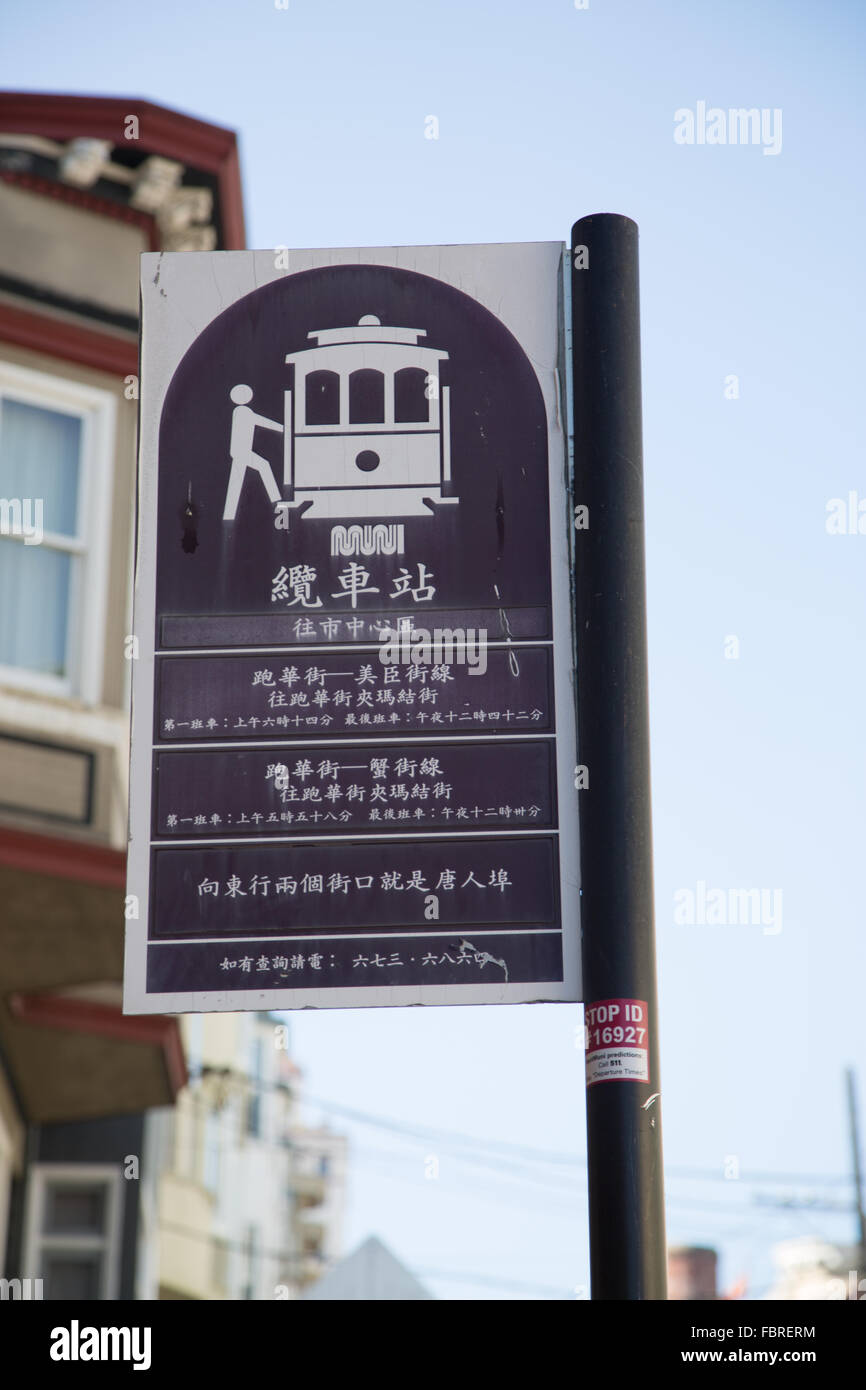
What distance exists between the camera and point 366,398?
5.08 metres

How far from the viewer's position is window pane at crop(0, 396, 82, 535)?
11.4 m

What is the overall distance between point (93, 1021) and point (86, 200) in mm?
5510

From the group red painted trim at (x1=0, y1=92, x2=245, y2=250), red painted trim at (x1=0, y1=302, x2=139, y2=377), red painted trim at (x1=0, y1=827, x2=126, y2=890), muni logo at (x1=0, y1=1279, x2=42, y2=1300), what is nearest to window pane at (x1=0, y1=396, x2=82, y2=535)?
red painted trim at (x1=0, y1=302, x2=139, y2=377)

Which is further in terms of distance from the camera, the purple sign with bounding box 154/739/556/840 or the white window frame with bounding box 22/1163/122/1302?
the white window frame with bounding box 22/1163/122/1302

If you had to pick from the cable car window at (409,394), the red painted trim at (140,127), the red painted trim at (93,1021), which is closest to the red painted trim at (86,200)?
the red painted trim at (140,127)

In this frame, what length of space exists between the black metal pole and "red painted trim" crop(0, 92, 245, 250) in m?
7.84

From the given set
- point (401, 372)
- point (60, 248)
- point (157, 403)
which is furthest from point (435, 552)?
point (60, 248)

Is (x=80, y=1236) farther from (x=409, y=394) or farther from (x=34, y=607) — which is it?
(x=409, y=394)

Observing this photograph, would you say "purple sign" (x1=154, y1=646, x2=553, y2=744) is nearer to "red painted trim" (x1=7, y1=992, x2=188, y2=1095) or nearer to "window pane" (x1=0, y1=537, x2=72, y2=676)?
"window pane" (x1=0, y1=537, x2=72, y2=676)

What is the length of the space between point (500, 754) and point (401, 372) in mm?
1179

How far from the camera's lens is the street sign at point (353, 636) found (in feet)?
15.0

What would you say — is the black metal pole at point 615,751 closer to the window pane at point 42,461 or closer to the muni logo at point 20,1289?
the muni logo at point 20,1289
